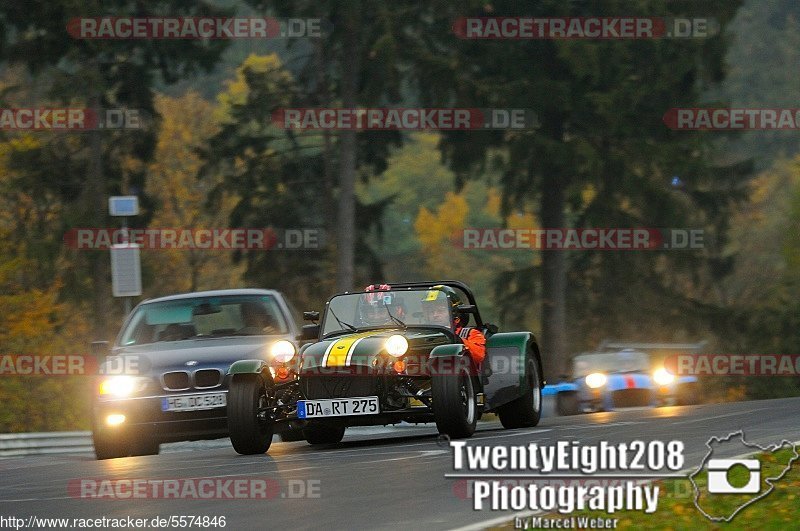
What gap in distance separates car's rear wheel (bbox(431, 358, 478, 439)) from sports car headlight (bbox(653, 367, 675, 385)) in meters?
12.9

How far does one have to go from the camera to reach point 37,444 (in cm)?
2194

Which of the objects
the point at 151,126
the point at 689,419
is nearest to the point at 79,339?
the point at 151,126

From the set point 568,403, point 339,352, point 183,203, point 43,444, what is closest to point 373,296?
point 339,352

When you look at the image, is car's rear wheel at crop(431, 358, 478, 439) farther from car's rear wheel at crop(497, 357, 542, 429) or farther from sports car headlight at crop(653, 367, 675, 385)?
sports car headlight at crop(653, 367, 675, 385)

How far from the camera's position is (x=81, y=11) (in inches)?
1545

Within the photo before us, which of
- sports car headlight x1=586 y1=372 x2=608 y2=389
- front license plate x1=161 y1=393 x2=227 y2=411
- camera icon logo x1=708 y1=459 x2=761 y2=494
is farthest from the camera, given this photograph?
sports car headlight x1=586 y1=372 x2=608 y2=389

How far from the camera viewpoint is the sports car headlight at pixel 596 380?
26969 millimetres

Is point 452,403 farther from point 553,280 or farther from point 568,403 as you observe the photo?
point 553,280

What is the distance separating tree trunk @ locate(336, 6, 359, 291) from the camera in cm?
4169

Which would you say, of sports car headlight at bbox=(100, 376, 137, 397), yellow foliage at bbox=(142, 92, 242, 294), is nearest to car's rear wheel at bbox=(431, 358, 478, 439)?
sports car headlight at bbox=(100, 376, 137, 397)

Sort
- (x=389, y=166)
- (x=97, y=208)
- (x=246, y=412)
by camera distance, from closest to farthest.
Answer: (x=246, y=412)
(x=97, y=208)
(x=389, y=166)

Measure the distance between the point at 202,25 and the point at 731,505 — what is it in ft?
107

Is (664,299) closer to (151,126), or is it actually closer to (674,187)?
(674,187)

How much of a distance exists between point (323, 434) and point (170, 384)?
68.2 inches
